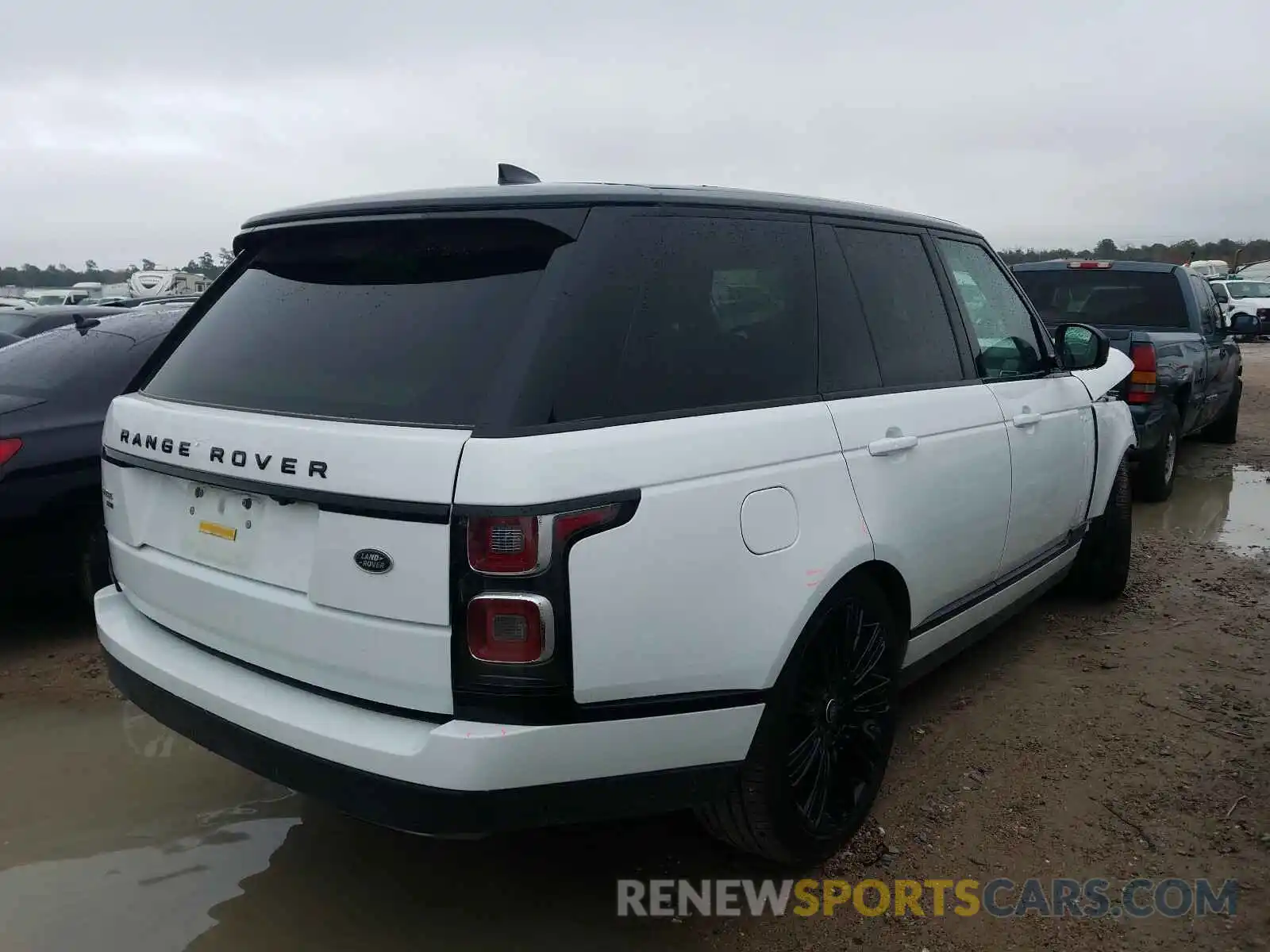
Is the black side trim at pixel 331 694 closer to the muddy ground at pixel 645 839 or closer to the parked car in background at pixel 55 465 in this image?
the muddy ground at pixel 645 839

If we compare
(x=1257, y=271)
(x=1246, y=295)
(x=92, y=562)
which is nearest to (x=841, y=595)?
(x=92, y=562)

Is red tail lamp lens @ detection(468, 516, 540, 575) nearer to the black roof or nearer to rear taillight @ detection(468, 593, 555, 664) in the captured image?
rear taillight @ detection(468, 593, 555, 664)

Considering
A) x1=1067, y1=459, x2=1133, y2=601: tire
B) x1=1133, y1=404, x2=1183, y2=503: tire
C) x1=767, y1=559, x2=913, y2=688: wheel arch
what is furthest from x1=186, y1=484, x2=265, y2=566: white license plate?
x1=1133, y1=404, x2=1183, y2=503: tire

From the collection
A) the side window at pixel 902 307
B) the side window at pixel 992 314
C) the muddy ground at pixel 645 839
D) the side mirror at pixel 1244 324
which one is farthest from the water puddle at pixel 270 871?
the side mirror at pixel 1244 324

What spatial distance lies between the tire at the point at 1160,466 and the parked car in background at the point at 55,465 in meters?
6.78

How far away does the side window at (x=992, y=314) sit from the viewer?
3.70 metres

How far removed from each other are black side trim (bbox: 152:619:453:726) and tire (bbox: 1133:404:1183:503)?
6.66 metres

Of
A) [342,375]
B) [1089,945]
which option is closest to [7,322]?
[342,375]

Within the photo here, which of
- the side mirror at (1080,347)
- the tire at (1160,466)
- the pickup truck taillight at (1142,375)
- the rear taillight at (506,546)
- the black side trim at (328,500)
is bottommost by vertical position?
the tire at (1160,466)

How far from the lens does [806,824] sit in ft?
8.70

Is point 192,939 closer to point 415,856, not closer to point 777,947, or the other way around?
point 415,856

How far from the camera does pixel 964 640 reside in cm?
361

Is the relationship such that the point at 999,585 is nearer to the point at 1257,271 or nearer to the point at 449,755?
the point at 449,755

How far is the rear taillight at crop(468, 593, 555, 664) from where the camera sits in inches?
77.0
